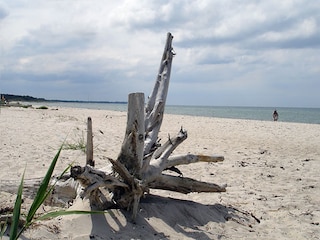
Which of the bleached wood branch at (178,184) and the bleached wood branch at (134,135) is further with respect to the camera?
the bleached wood branch at (178,184)

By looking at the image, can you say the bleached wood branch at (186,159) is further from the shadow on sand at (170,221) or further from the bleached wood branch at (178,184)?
the shadow on sand at (170,221)

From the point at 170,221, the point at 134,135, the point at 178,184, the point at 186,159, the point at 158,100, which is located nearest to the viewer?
the point at 134,135

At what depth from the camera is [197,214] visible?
4.36m

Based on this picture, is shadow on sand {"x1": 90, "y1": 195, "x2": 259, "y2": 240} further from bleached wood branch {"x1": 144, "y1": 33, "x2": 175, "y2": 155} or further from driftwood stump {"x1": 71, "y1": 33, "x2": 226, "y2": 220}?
bleached wood branch {"x1": 144, "y1": 33, "x2": 175, "y2": 155}

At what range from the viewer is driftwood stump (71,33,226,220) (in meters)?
3.67

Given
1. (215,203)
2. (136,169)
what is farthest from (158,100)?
(215,203)

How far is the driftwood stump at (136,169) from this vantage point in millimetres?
3670

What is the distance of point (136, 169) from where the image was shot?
409 centimetres

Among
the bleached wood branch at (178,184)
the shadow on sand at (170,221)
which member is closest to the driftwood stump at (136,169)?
the bleached wood branch at (178,184)

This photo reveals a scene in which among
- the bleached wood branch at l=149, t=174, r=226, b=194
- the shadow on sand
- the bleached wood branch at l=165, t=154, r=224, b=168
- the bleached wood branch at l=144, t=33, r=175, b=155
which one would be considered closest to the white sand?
the shadow on sand

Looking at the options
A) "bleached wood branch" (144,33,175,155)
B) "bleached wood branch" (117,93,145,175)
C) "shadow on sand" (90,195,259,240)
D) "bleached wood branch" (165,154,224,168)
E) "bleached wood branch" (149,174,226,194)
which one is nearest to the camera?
"shadow on sand" (90,195,259,240)

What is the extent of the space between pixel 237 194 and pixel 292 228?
4.86 feet

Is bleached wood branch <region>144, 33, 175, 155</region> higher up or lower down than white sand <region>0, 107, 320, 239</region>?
higher up

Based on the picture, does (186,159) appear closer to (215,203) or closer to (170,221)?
(215,203)
